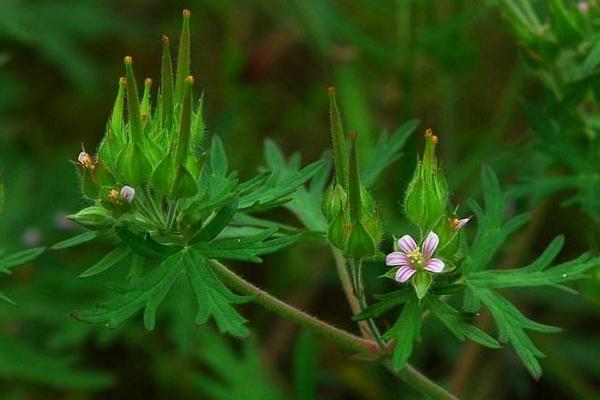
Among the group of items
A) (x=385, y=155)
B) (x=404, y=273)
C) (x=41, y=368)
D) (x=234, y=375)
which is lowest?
(x=41, y=368)

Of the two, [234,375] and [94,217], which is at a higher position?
[94,217]

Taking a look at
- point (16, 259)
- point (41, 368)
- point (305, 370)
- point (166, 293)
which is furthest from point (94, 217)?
point (41, 368)

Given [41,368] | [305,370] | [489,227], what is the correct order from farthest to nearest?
[41,368]
[305,370]
[489,227]

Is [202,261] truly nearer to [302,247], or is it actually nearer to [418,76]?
[302,247]

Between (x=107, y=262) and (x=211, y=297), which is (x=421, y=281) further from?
(x=107, y=262)

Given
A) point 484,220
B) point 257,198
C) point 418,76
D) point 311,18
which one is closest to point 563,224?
point 418,76

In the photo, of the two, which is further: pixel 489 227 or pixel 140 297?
pixel 489 227

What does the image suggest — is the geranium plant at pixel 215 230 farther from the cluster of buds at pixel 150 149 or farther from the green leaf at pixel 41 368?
the green leaf at pixel 41 368
